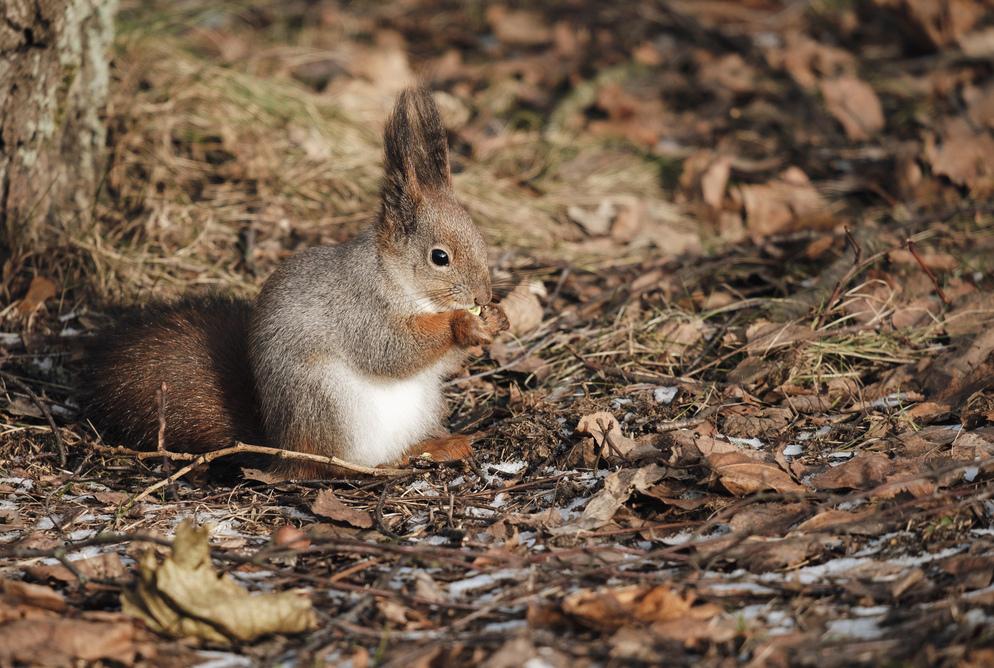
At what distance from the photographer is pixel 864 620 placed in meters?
2.02

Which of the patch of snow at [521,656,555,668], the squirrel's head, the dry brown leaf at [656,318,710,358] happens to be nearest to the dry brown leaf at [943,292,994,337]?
the dry brown leaf at [656,318,710,358]

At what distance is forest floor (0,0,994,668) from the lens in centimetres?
207

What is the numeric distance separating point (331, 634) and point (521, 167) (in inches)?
131

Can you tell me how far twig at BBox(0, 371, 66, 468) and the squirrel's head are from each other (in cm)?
105

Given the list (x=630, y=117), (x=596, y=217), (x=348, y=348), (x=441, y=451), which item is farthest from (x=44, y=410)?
(x=630, y=117)

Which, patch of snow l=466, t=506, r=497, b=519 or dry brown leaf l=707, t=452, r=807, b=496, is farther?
patch of snow l=466, t=506, r=497, b=519

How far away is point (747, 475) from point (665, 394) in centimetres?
71

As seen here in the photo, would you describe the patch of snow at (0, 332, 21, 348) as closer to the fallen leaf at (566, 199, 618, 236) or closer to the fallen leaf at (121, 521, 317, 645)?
the fallen leaf at (121, 521, 317, 645)

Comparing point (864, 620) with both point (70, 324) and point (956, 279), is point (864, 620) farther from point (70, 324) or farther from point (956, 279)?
point (70, 324)

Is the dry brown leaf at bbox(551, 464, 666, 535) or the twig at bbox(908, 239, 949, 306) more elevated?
the twig at bbox(908, 239, 949, 306)

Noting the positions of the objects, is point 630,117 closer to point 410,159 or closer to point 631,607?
point 410,159

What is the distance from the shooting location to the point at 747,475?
8.50 feet

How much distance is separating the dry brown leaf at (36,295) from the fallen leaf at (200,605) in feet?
6.08

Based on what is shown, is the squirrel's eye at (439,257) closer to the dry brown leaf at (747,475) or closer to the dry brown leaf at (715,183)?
the dry brown leaf at (747,475)
